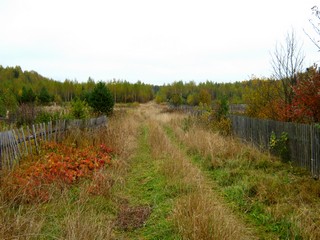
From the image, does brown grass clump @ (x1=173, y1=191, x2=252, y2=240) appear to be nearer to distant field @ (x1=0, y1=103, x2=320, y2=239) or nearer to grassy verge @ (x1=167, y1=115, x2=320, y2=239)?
distant field @ (x1=0, y1=103, x2=320, y2=239)

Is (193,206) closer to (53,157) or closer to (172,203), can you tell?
(172,203)

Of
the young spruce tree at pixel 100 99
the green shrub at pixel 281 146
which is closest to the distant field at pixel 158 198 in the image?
the green shrub at pixel 281 146

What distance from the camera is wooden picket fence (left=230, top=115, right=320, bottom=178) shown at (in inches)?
248

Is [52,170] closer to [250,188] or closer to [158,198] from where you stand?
[158,198]

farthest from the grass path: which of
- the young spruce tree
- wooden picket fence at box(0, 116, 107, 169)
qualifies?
the young spruce tree

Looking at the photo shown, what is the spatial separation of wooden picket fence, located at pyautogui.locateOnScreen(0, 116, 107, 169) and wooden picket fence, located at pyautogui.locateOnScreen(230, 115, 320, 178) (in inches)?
250

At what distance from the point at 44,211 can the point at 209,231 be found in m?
2.50

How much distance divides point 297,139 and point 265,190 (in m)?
2.73

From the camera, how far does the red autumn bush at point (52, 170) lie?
4.71 metres

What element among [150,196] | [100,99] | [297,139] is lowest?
[150,196]

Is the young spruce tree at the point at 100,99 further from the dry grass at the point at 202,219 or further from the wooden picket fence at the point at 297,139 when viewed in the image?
the dry grass at the point at 202,219

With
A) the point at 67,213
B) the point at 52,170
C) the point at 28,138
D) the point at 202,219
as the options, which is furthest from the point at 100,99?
the point at 202,219

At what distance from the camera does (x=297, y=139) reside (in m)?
7.12

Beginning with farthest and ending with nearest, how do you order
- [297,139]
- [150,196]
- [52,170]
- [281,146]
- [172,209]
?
[281,146] < [297,139] < [52,170] < [150,196] < [172,209]
